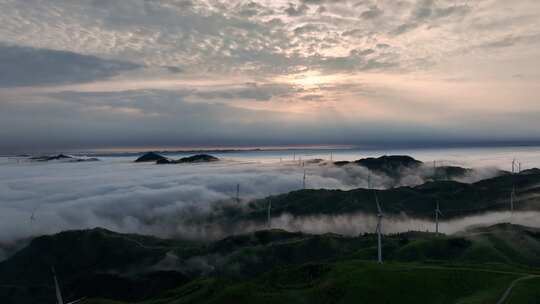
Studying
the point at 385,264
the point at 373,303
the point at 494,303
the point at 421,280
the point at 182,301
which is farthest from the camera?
the point at 182,301

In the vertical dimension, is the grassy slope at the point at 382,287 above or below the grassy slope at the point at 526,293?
below

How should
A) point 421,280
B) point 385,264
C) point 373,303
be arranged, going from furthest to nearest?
point 385,264 < point 421,280 < point 373,303

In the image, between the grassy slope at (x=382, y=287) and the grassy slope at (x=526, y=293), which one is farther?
the grassy slope at (x=382, y=287)

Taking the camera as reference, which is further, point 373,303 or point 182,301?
point 182,301

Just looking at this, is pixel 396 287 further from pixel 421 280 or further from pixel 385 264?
pixel 385 264

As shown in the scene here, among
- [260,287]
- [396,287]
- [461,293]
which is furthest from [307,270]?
[461,293]

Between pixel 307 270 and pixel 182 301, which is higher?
pixel 307 270

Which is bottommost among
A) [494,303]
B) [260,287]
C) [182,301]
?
[182,301]

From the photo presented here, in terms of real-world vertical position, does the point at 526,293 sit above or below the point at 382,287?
above

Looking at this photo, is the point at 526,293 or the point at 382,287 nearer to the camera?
the point at 526,293

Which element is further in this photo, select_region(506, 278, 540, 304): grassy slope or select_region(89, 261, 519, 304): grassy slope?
select_region(89, 261, 519, 304): grassy slope

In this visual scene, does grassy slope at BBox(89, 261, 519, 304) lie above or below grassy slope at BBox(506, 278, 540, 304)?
below
